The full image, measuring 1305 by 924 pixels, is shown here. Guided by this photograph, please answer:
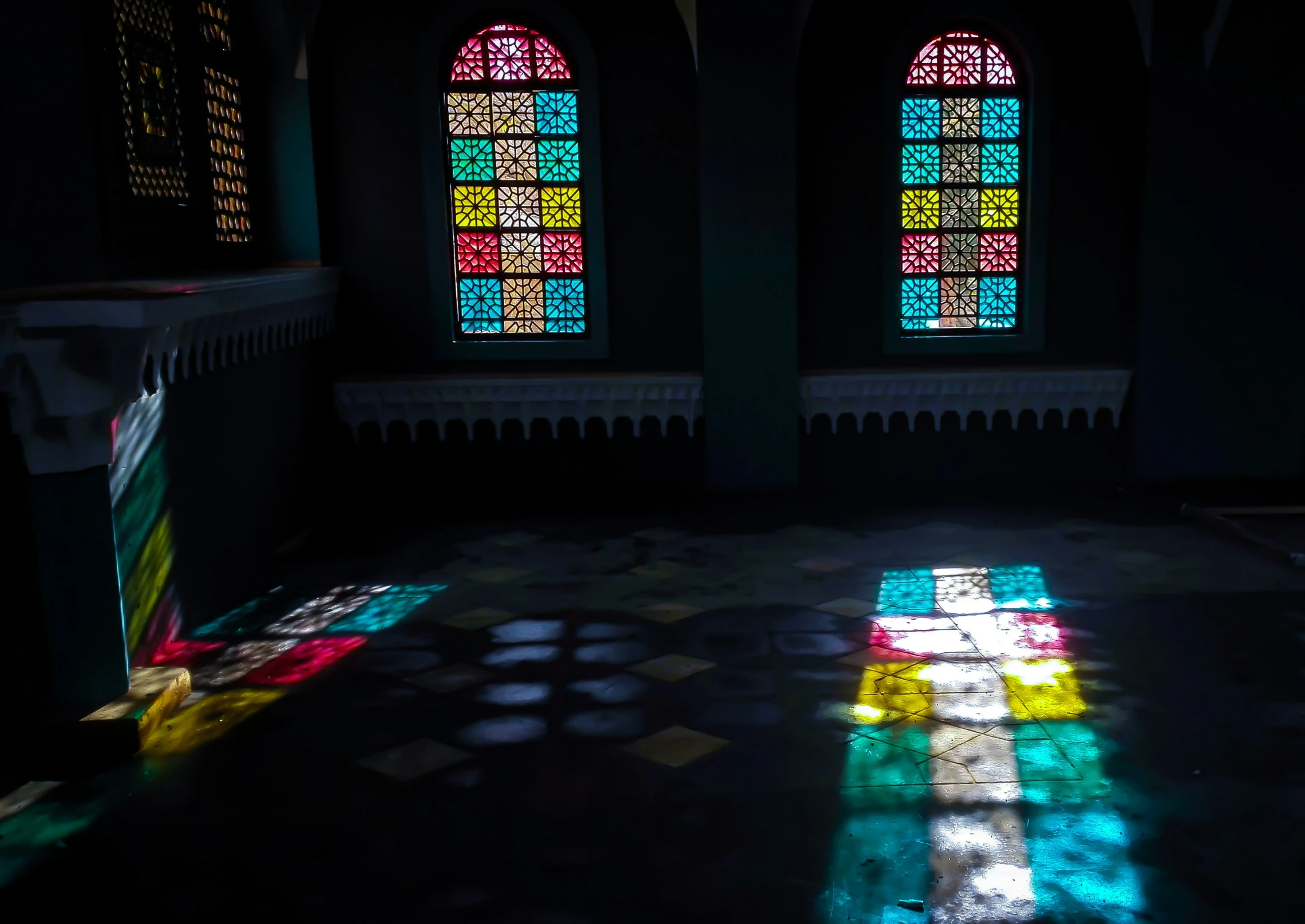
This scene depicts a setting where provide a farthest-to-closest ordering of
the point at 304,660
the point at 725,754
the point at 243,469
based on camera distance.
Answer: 1. the point at 243,469
2. the point at 304,660
3. the point at 725,754

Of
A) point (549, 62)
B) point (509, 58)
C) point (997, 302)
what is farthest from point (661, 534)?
point (509, 58)

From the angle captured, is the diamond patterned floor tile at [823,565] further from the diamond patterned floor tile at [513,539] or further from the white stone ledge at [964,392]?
the white stone ledge at [964,392]

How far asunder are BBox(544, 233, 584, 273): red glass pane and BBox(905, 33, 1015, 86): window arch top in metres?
2.76

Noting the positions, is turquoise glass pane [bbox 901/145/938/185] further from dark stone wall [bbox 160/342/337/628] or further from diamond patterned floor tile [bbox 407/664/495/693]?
diamond patterned floor tile [bbox 407/664/495/693]

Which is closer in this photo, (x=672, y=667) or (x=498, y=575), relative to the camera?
(x=672, y=667)

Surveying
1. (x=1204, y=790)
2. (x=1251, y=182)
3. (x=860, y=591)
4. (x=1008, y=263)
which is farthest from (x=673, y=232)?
(x=1204, y=790)

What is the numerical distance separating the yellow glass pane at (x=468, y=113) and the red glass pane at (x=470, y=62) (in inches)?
5.1

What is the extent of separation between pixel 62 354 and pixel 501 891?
255 cm

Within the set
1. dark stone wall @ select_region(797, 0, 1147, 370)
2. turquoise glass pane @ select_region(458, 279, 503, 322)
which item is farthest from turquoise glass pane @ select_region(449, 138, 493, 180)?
dark stone wall @ select_region(797, 0, 1147, 370)

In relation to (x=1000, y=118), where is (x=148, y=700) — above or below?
below

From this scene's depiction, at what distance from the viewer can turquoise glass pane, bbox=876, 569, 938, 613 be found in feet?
20.6

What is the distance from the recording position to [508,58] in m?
8.91

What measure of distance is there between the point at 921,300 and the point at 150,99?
560 cm

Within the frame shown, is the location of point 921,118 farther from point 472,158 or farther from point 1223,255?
point 472,158
